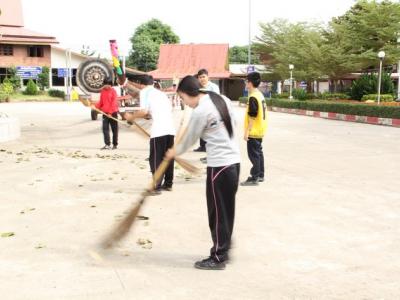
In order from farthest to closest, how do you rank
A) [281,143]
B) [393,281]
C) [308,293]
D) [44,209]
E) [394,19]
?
1. [394,19]
2. [281,143]
3. [44,209]
4. [393,281]
5. [308,293]

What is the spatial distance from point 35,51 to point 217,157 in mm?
51087

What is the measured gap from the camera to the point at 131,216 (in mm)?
4336

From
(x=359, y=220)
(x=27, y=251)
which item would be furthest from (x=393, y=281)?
(x=27, y=251)

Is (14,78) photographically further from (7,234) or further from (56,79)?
(7,234)

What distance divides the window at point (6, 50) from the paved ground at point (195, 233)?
143 feet

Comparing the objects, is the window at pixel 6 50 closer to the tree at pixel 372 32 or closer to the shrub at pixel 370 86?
the tree at pixel 372 32

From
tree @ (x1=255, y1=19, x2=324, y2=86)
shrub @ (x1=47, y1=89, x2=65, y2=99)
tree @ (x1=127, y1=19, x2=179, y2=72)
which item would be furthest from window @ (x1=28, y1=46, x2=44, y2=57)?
tree @ (x1=255, y1=19, x2=324, y2=86)

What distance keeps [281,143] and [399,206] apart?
7.09m

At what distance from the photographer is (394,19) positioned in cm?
2581

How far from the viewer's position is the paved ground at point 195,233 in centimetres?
377

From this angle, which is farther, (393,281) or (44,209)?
(44,209)

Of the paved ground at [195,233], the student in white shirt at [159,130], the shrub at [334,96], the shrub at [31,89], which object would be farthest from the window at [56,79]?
the student in white shirt at [159,130]

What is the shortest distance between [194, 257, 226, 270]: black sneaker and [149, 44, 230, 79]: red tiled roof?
149 ft

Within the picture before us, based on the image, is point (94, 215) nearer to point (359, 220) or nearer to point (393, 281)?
point (359, 220)
